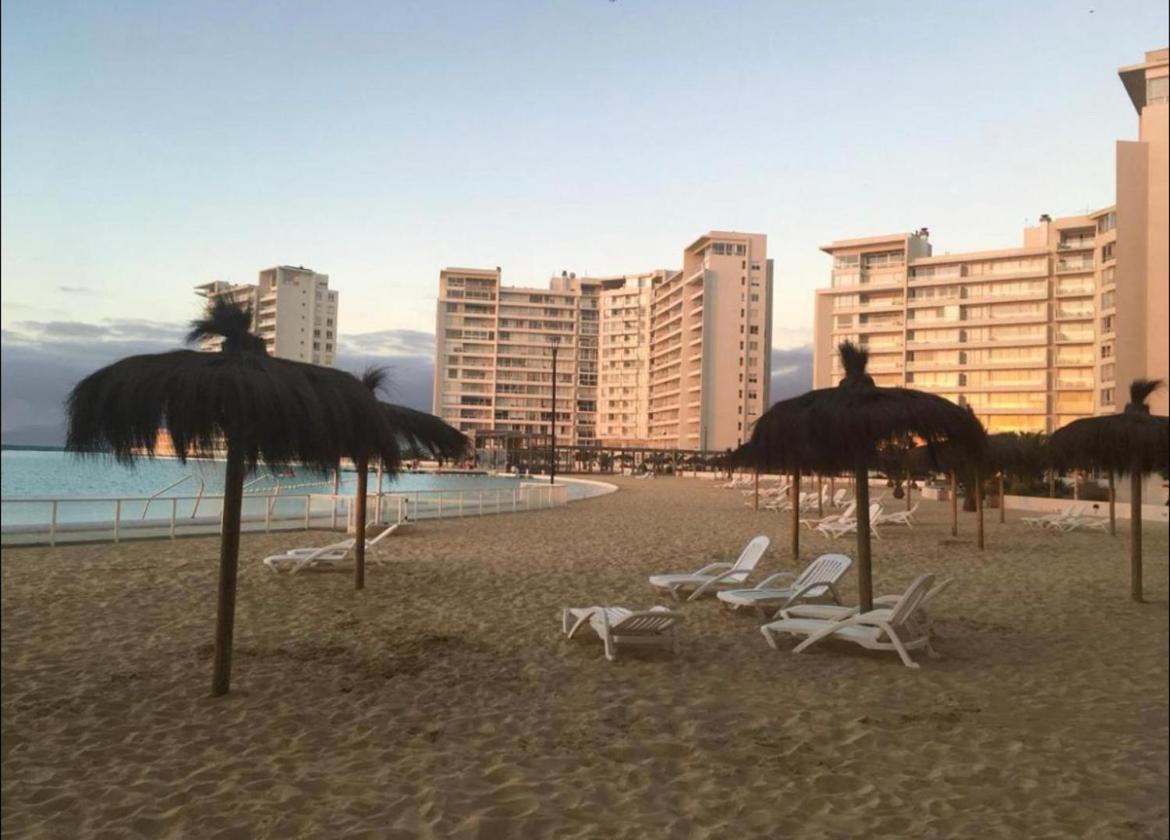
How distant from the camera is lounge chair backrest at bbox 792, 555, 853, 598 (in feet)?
22.6

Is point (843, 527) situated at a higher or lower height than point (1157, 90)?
lower

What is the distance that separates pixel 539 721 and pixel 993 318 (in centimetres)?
5074

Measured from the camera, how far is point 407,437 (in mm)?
8461

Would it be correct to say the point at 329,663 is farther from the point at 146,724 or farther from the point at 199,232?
the point at 199,232

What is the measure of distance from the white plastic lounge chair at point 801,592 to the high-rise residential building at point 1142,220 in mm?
23641

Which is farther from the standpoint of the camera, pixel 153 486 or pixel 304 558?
pixel 153 486

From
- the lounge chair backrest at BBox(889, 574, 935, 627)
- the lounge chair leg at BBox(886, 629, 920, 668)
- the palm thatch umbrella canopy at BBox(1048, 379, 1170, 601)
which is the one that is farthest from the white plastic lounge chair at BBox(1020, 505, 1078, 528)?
the lounge chair leg at BBox(886, 629, 920, 668)

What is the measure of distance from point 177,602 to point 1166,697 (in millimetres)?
7491

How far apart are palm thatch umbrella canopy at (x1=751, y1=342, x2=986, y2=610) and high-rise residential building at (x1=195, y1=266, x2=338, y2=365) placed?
392cm

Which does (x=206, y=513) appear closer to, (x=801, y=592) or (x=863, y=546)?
(x=801, y=592)

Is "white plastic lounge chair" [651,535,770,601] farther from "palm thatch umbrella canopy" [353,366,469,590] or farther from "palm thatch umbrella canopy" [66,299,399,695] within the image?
"palm thatch umbrella canopy" [66,299,399,695]

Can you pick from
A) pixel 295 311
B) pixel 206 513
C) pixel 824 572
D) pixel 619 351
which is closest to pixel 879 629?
pixel 824 572

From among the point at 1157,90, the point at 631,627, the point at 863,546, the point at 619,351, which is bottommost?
the point at 631,627

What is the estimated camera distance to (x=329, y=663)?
520 centimetres
